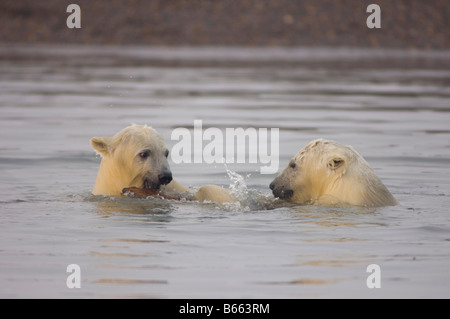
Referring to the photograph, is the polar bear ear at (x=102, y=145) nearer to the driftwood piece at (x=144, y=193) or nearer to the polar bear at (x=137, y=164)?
the polar bear at (x=137, y=164)

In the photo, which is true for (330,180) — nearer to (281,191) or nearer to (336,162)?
(336,162)

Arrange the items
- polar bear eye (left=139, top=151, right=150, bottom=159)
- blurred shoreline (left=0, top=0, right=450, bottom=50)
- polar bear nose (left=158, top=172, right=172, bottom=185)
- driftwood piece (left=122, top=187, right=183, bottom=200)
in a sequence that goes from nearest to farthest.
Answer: polar bear nose (left=158, top=172, right=172, bottom=185)
polar bear eye (left=139, top=151, right=150, bottom=159)
driftwood piece (left=122, top=187, right=183, bottom=200)
blurred shoreline (left=0, top=0, right=450, bottom=50)

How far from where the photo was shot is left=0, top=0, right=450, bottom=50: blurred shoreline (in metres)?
46.0

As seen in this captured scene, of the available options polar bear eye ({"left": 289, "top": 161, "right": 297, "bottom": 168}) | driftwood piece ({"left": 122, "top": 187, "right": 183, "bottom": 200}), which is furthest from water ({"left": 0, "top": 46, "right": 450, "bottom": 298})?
polar bear eye ({"left": 289, "top": 161, "right": 297, "bottom": 168})

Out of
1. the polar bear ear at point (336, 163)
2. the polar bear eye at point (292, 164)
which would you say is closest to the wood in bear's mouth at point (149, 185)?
the polar bear eye at point (292, 164)

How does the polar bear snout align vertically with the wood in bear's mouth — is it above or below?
below

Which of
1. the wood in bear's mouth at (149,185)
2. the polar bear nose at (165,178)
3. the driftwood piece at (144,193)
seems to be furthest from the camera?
the driftwood piece at (144,193)

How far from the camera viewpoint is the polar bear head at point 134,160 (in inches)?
410

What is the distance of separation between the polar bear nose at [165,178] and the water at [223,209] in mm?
296

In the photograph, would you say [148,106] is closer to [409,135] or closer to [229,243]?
[409,135]

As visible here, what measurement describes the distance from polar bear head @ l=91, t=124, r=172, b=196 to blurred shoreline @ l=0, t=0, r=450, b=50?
35.8 m

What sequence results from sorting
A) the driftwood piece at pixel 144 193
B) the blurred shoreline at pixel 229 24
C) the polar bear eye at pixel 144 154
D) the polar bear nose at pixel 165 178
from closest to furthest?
the polar bear nose at pixel 165 178 < the polar bear eye at pixel 144 154 < the driftwood piece at pixel 144 193 < the blurred shoreline at pixel 229 24

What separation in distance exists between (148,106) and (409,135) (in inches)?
297

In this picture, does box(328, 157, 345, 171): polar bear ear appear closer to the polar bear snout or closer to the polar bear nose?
the polar bear snout
